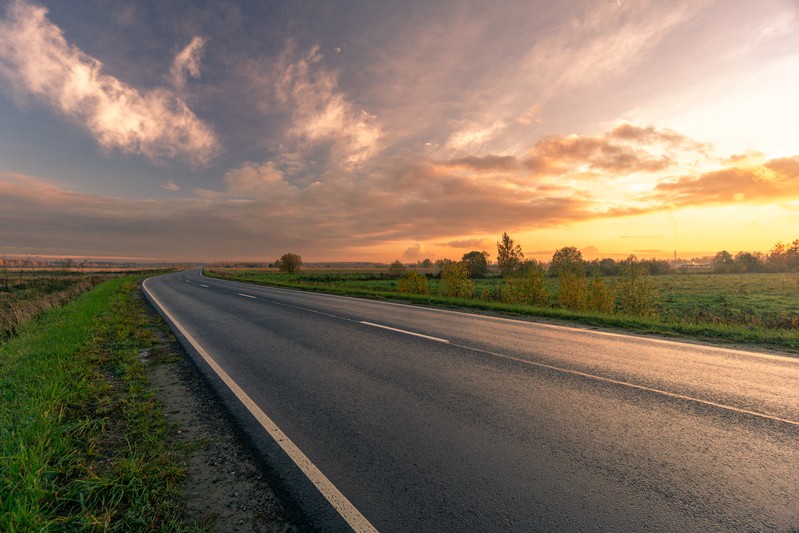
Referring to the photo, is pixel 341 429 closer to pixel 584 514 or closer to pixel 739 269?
pixel 584 514

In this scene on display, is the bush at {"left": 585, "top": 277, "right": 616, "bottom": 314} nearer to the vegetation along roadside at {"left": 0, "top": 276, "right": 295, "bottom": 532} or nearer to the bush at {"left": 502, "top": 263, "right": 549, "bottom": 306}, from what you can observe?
the bush at {"left": 502, "top": 263, "right": 549, "bottom": 306}

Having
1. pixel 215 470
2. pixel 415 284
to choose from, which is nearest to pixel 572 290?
pixel 415 284

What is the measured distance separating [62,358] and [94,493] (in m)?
5.34

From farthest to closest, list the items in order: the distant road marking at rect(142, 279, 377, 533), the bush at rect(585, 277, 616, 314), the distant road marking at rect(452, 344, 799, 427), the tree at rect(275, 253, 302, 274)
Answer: the tree at rect(275, 253, 302, 274) < the bush at rect(585, 277, 616, 314) < the distant road marking at rect(452, 344, 799, 427) < the distant road marking at rect(142, 279, 377, 533)

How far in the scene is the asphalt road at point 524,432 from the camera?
261 centimetres

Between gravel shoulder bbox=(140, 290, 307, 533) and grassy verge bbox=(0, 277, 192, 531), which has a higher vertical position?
grassy verge bbox=(0, 277, 192, 531)

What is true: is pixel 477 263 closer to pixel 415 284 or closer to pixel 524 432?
pixel 415 284

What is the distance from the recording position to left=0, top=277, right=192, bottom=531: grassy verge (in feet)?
→ 8.38

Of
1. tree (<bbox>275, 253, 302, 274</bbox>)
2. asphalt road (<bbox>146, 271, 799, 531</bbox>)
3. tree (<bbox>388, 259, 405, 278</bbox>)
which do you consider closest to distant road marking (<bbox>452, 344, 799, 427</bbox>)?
asphalt road (<bbox>146, 271, 799, 531</bbox>)

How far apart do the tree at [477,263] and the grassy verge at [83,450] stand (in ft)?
269

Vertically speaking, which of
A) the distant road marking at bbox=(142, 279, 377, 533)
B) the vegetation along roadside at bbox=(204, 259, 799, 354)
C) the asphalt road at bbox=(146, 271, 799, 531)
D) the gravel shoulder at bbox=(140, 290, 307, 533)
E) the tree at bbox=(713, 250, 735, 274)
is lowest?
the gravel shoulder at bbox=(140, 290, 307, 533)

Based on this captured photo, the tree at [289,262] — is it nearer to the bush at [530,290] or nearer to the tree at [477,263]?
the tree at [477,263]

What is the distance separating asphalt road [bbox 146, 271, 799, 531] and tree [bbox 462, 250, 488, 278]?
3105 inches

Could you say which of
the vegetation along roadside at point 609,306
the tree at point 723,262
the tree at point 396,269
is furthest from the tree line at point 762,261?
the vegetation along roadside at point 609,306
